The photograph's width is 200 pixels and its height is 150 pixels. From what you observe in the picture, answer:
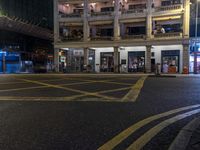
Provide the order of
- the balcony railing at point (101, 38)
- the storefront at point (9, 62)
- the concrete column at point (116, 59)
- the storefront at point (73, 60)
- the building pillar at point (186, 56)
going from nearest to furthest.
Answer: the building pillar at point (186, 56)
the concrete column at point (116, 59)
the balcony railing at point (101, 38)
the storefront at point (73, 60)
the storefront at point (9, 62)

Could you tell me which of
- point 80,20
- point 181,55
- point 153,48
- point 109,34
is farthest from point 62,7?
point 181,55

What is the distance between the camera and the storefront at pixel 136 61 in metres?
40.5

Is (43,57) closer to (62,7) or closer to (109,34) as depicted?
(62,7)

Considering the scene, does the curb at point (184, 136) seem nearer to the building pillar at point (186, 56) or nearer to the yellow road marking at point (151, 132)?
the yellow road marking at point (151, 132)

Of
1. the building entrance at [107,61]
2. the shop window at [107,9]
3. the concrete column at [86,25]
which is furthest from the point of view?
the building entrance at [107,61]

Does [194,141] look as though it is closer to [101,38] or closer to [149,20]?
[149,20]

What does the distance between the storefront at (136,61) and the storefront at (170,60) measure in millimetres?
3012

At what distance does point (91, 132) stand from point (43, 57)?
5099 centimetres

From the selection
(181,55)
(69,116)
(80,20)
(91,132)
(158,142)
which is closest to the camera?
(158,142)

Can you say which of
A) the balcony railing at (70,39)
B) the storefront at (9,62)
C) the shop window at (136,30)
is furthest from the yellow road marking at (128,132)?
the storefront at (9,62)

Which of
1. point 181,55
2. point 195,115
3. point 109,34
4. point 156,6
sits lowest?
point 195,115

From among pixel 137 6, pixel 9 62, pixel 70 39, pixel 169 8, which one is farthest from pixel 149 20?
pixel 9 62

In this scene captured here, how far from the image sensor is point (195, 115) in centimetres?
619

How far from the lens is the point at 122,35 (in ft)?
133
